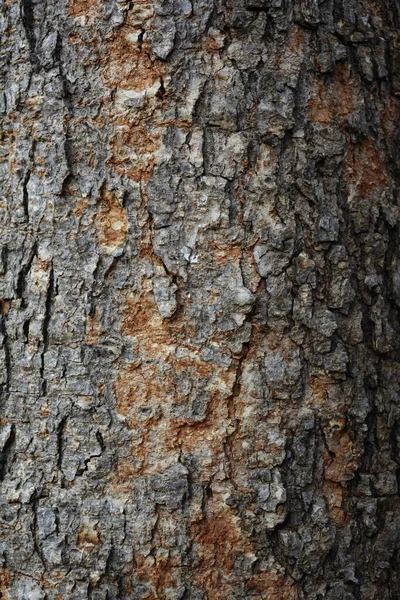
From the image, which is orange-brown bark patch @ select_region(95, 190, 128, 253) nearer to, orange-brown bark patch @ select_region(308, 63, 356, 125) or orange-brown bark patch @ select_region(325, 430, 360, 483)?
orange-brown bark patch @ select_region(308, 63, 356, 125)

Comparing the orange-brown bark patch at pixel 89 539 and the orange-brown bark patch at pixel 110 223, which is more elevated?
the orange-brown bark patch at pixel 110 223

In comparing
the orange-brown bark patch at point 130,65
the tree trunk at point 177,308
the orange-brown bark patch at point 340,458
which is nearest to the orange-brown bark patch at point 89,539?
the tree trunk at point 177,308

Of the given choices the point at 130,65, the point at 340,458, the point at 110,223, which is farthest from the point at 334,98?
the point at 340,458

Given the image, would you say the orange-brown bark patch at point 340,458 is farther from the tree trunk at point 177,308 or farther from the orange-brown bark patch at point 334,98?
the orange-brown bark patch at point 334,98

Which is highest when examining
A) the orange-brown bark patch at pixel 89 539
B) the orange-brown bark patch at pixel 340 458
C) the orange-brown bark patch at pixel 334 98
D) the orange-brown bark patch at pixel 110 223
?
the orange-brown bark patch at pixel 334 98

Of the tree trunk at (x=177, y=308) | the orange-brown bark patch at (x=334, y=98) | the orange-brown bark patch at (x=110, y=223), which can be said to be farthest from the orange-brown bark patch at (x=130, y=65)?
the orange-brown bark patch at (x=334, y=98)

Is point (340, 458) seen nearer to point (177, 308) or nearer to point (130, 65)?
point (177, 308)

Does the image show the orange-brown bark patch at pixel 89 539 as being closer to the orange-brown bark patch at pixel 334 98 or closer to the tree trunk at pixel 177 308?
the tree trunk at pixel 177 308

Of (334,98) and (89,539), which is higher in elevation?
(334,98)

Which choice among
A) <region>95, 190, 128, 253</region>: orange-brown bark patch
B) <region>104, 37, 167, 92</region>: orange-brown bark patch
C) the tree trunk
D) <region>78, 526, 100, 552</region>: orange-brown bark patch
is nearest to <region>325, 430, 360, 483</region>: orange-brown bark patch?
the tree trunk
